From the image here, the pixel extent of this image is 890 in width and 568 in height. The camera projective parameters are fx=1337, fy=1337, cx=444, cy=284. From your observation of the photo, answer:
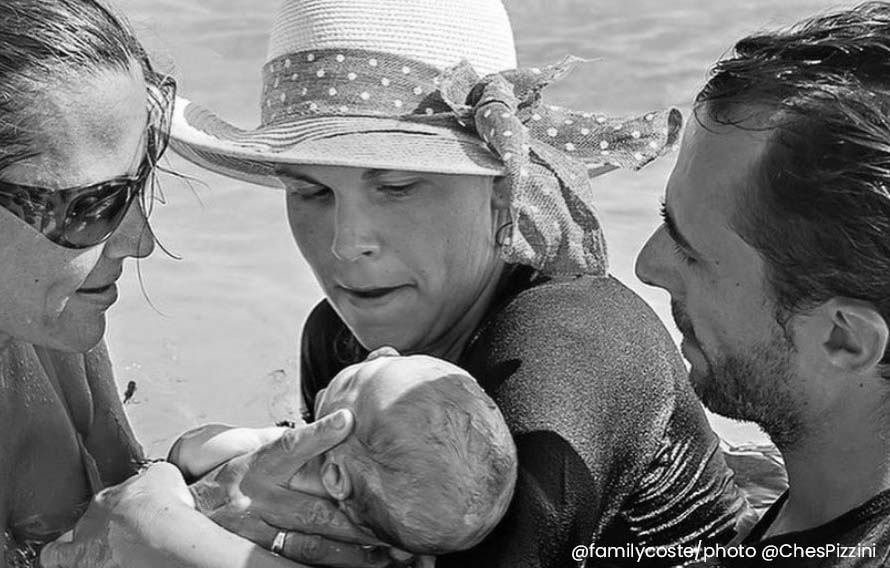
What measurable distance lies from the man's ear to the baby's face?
2.62ft

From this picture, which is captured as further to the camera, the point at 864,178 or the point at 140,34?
the point at 140,34

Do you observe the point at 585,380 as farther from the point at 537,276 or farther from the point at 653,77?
the point at 653,77

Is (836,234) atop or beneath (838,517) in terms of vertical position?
atop

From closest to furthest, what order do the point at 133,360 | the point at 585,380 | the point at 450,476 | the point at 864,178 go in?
the point at 864,178 < the point at 450,476 < the point at 585,380 < the point at 133,360

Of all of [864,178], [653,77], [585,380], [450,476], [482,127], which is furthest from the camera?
[653,77]

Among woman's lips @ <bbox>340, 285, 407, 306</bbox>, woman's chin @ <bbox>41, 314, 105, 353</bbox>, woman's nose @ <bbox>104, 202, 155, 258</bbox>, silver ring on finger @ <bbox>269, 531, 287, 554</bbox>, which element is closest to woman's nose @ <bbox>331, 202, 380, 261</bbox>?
woman's lips @ <bbox>340, 285, 407, 306</bbox>

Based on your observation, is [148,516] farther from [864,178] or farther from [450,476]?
[864,178]

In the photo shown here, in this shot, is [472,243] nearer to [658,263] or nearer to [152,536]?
[658,263]

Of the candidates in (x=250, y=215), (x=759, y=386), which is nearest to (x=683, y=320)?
(x=759, y=386)

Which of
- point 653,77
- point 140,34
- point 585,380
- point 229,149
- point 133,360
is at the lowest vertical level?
point 653,77

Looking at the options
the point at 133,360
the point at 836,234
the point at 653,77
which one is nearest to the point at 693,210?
the point at 836,234

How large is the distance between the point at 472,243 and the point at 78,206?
1056mm

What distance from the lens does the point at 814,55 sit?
282 centimetres

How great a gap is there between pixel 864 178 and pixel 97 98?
1600 millimetres
